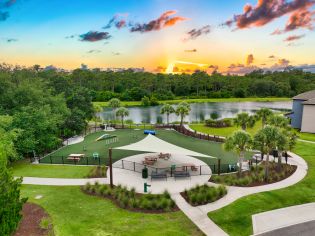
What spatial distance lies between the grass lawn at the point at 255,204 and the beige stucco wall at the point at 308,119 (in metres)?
19.5

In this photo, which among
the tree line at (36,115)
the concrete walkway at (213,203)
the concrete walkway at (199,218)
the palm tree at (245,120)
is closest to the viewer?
the concrete walkway at (199,218)

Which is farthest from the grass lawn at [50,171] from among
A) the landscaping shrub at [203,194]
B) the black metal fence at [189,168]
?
the landscaping shrub at [203,194]

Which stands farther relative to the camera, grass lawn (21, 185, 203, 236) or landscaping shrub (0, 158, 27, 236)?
grass lawn (21, 185, 203, 236)

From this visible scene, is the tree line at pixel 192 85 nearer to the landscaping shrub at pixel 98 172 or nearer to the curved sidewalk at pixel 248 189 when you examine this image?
the landscaping shrub at pixel 98 172

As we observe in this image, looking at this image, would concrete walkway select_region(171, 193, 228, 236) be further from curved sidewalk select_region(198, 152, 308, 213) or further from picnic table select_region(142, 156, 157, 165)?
picnic table select_region(142, 156, 157, 165)

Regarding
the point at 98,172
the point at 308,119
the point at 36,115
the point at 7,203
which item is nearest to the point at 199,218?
the point at 7,203

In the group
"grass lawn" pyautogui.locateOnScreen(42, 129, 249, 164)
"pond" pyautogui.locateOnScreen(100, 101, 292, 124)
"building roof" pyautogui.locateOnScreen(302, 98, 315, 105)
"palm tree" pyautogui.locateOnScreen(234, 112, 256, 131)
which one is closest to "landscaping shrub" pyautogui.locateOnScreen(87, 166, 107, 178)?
"grass lawn" pyautogui.locateOnScreen(42, 129, 249, 164)

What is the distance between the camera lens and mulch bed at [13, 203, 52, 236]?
35.9ft

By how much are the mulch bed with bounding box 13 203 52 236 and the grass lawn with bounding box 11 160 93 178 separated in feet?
16.5

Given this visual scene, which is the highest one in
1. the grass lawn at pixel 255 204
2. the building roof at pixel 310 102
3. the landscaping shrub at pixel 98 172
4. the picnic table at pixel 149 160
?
the building roof at pixel 310 102

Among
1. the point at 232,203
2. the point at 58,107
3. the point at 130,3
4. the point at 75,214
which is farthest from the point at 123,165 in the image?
the point at 130,3

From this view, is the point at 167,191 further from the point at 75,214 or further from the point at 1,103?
the point at 1,103

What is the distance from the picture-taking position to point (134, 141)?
29016mm

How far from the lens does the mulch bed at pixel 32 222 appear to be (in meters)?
10.9
